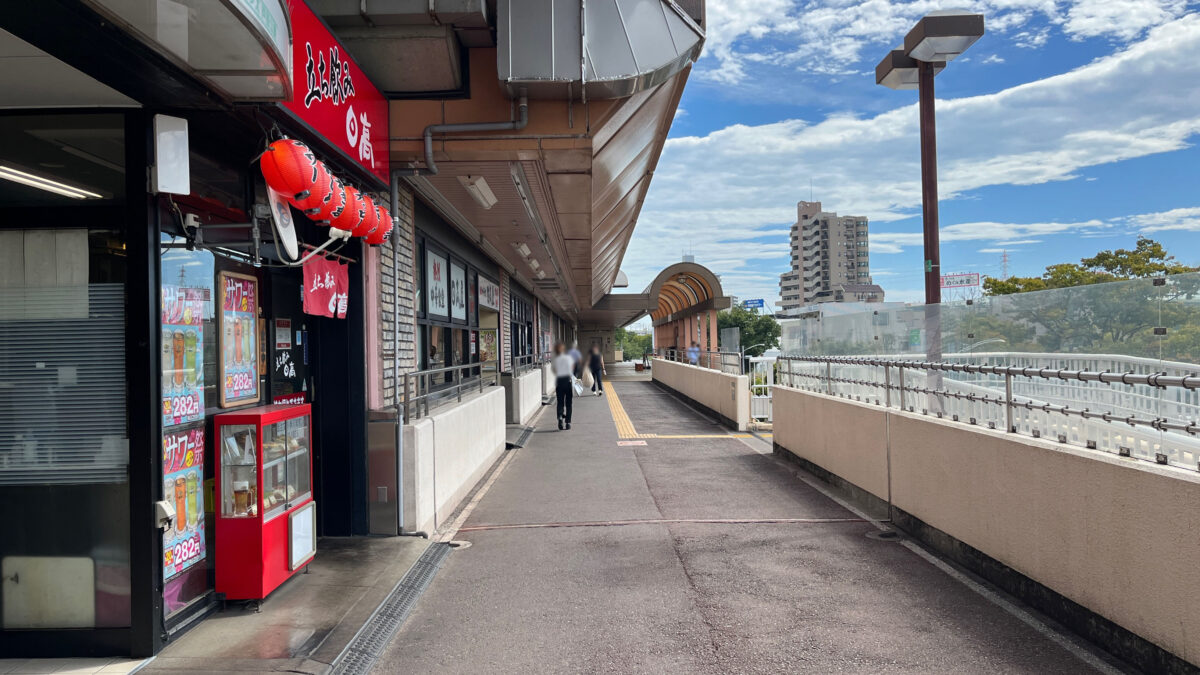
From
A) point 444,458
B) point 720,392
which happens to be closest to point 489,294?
point 720,392

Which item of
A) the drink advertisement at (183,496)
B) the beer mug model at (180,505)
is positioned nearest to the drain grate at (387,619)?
the drink advertisement at (183,496)

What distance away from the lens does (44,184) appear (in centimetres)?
357

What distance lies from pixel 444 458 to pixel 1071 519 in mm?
A: 5059

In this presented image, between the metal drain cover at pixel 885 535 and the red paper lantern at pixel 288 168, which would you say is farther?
the metal drain cover at pixel 885 535

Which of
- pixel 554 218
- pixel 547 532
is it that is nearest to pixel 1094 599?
pixel 547 532

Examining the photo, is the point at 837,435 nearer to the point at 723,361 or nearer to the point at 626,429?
the point at 626,429

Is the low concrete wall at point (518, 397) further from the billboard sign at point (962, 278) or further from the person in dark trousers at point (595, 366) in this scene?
the billboard sign at point (962, 278)

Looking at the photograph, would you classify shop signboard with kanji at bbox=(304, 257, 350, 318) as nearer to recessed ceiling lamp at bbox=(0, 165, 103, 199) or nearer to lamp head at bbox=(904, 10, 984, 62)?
recessed ceiling lamp at bbox=(0, 165, 103, 199)

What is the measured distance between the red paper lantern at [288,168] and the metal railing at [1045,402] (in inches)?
174

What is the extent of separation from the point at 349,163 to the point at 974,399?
16.0ft

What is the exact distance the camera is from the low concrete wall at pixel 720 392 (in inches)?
534

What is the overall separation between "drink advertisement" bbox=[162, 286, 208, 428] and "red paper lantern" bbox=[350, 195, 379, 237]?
1.03 meters

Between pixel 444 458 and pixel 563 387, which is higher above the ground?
pixel 563 387

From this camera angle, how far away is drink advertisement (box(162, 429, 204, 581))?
379cm
